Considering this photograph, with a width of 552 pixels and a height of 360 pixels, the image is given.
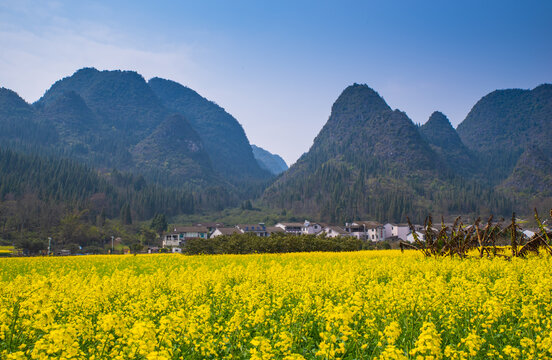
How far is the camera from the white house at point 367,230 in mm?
125250

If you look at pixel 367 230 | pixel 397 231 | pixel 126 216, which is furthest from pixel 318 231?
pixel 126 216

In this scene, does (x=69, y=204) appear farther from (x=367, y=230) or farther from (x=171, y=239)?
(x=367, y=230)

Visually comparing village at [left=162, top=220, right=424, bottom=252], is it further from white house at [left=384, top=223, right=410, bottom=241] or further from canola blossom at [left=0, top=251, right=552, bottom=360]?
canola blossom at [left=0, top=251, right=552, bottom=360]

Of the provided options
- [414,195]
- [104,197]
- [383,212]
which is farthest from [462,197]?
[104,197]

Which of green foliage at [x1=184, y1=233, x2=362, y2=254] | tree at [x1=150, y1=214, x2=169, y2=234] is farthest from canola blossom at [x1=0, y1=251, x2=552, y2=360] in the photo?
tree at [x1=150, y1=214, x2=169, y2=234]

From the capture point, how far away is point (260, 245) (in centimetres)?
4325

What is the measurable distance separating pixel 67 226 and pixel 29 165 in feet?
303

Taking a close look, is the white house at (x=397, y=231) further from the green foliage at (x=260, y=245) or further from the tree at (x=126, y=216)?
the tree at (x=126, y=216)

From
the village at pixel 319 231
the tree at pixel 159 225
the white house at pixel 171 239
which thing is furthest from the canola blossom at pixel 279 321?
the tree at pixel 159 225

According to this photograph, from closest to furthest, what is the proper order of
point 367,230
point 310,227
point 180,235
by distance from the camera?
point 180,235 < point 367,230 < point 310,227

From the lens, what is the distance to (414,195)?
188 metres

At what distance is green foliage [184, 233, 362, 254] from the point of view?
43.3 m

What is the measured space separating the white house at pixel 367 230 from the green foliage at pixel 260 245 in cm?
7871

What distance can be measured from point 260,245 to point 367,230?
93218 mm
